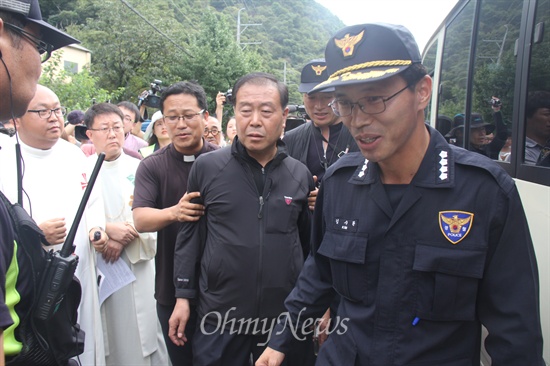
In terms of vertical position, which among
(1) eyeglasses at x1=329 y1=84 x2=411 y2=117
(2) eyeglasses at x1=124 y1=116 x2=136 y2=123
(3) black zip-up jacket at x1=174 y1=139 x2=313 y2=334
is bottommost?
(3) black zip-up jacket at x1=174 y1=139 x2=313 y2=334

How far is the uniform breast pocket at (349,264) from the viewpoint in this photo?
5.13 feet

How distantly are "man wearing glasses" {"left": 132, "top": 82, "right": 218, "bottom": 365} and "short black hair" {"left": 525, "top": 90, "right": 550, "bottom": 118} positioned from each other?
6.54ft

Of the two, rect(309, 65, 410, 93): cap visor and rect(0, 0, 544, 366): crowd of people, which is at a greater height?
rect(309, 65, 410, 93): cap visor

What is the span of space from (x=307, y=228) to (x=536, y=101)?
1.39 metres

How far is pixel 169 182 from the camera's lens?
9.43ft

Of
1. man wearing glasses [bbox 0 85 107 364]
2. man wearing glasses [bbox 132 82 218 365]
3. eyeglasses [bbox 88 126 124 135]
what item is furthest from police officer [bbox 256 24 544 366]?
eyeglasses [bbox 88 126 124 135]

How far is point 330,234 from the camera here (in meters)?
1.70

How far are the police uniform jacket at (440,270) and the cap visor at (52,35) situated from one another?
121 centimetres

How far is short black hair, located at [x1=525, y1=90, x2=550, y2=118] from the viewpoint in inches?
85.5

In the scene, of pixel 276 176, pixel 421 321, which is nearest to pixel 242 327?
pixel 276 176

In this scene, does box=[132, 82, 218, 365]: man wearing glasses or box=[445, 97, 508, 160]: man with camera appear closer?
box=[132, 82, 218, 365]: man wearing glasses

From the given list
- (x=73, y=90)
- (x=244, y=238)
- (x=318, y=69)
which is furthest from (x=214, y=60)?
(x=244, y=238)

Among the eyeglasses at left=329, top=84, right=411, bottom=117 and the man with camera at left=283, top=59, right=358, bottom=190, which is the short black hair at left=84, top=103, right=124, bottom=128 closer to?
the man with camera at left=283, top=59, right=358, bottom=190

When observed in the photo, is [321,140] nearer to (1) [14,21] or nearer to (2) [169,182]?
(2) [169,182]
